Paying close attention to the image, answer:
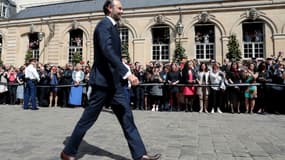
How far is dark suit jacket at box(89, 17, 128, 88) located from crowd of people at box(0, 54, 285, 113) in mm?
6605

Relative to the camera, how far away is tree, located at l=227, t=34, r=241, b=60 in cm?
2009

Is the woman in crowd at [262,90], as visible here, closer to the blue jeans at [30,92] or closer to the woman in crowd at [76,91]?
the woman in crowd at [76,91]

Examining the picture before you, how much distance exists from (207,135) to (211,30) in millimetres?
18075

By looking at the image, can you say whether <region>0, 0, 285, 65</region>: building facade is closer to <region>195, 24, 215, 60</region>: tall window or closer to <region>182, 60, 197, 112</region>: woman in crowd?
<region>195, 24, 215, 60</region>: tall window

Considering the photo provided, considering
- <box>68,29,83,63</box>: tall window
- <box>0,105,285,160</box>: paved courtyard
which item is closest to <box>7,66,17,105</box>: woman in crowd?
<box>0,105,285,160</box>: paved courtyard

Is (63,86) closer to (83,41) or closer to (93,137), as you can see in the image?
(93,137)

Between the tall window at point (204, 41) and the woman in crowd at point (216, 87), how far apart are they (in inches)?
499

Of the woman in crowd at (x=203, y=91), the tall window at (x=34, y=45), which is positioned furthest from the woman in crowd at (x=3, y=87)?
the tall window at (x=34, y=45)

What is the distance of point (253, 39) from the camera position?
69.8 ft

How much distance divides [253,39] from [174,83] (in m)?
14.1

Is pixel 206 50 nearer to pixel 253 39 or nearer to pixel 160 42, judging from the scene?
pixel 253 39

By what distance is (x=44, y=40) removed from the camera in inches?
1025

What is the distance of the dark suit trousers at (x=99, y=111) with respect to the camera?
3.38 m

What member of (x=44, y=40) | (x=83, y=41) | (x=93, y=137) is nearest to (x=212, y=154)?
(x=93, y=137)
